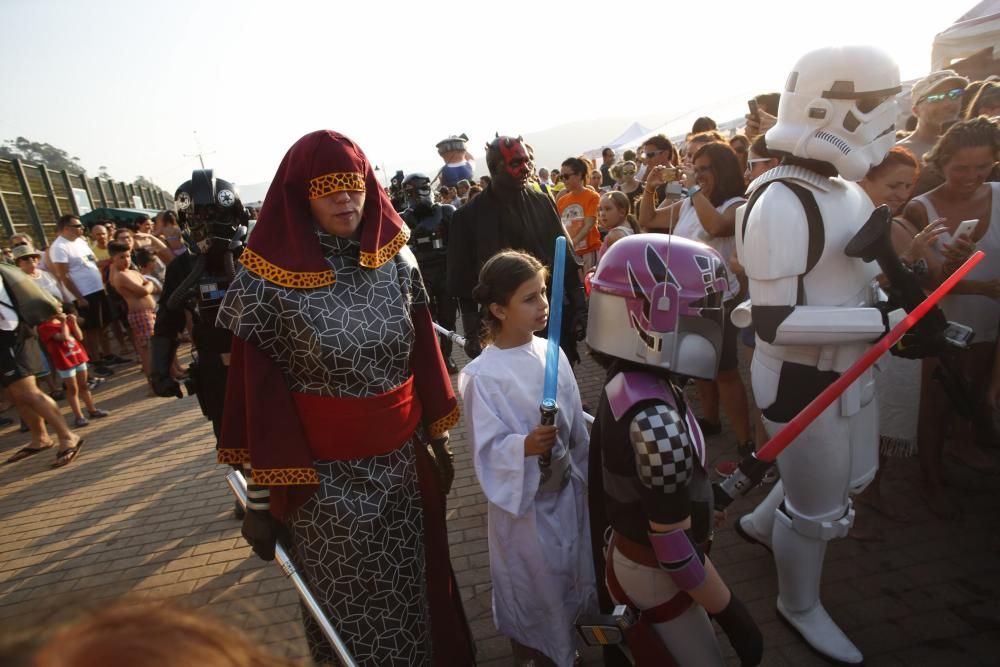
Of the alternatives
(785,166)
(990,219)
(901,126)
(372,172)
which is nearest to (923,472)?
(990,219)

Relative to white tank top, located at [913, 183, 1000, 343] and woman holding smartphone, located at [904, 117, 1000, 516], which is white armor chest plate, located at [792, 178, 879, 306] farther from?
white tank top, located at [913, 183, 1000, 343]

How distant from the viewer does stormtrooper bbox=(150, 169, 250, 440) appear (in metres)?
3.16

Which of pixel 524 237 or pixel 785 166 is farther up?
pixel 785 166

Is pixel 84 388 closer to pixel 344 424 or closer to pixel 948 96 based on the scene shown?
pixel 344 424

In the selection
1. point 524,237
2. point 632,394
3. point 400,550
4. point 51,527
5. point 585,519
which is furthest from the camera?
point 51,527

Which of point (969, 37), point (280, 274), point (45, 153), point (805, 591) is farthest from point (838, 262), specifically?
point (45, 153)

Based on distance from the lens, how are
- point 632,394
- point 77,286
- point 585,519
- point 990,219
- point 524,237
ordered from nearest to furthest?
point 632,394 → point 585,519 → point 990,219 → point 524,237 → point 77,286

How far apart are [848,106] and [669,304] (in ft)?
4.34

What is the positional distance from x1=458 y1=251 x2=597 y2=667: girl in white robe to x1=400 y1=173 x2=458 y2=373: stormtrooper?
3779 millimetres

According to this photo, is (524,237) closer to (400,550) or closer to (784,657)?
(400,550)

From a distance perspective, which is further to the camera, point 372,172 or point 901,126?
point 901,126

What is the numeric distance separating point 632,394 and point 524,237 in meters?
2.58

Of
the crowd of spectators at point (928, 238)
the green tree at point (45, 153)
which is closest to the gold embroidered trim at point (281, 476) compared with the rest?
the crowd of spectators at point (928, 238)

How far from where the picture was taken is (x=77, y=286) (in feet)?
28.8
